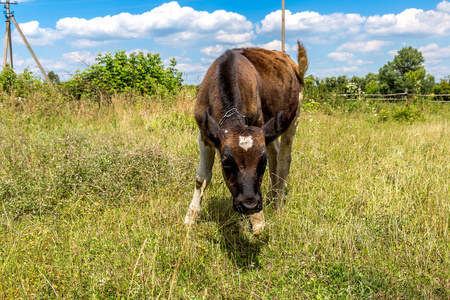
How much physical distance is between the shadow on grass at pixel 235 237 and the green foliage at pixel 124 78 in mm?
7946

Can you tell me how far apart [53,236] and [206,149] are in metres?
1.98

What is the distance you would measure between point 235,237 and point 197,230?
45 cm

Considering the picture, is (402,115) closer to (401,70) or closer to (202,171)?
(202,171)

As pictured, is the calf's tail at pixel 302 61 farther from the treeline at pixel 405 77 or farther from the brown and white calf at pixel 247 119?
the treeline at pixel 405 77

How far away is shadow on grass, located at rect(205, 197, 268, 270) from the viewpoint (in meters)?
3.56

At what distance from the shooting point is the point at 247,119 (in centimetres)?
393

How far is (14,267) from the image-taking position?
2.99 m

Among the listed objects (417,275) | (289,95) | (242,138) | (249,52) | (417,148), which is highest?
(249,52)

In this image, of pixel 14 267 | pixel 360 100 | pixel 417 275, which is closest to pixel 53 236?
pixel 14 267

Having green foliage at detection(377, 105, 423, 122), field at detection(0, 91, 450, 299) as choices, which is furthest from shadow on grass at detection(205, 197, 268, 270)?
green foliage at detection(377, 105, 423, 122)

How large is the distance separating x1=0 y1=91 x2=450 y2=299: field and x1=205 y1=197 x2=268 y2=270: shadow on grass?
0.02 meters

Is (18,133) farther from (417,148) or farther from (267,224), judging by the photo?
(417,148)

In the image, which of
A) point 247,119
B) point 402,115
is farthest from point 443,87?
point 247,119

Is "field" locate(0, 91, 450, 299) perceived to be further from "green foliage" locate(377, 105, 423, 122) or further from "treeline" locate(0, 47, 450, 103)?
"green foliage" locate(377, 105, 423, 122)
